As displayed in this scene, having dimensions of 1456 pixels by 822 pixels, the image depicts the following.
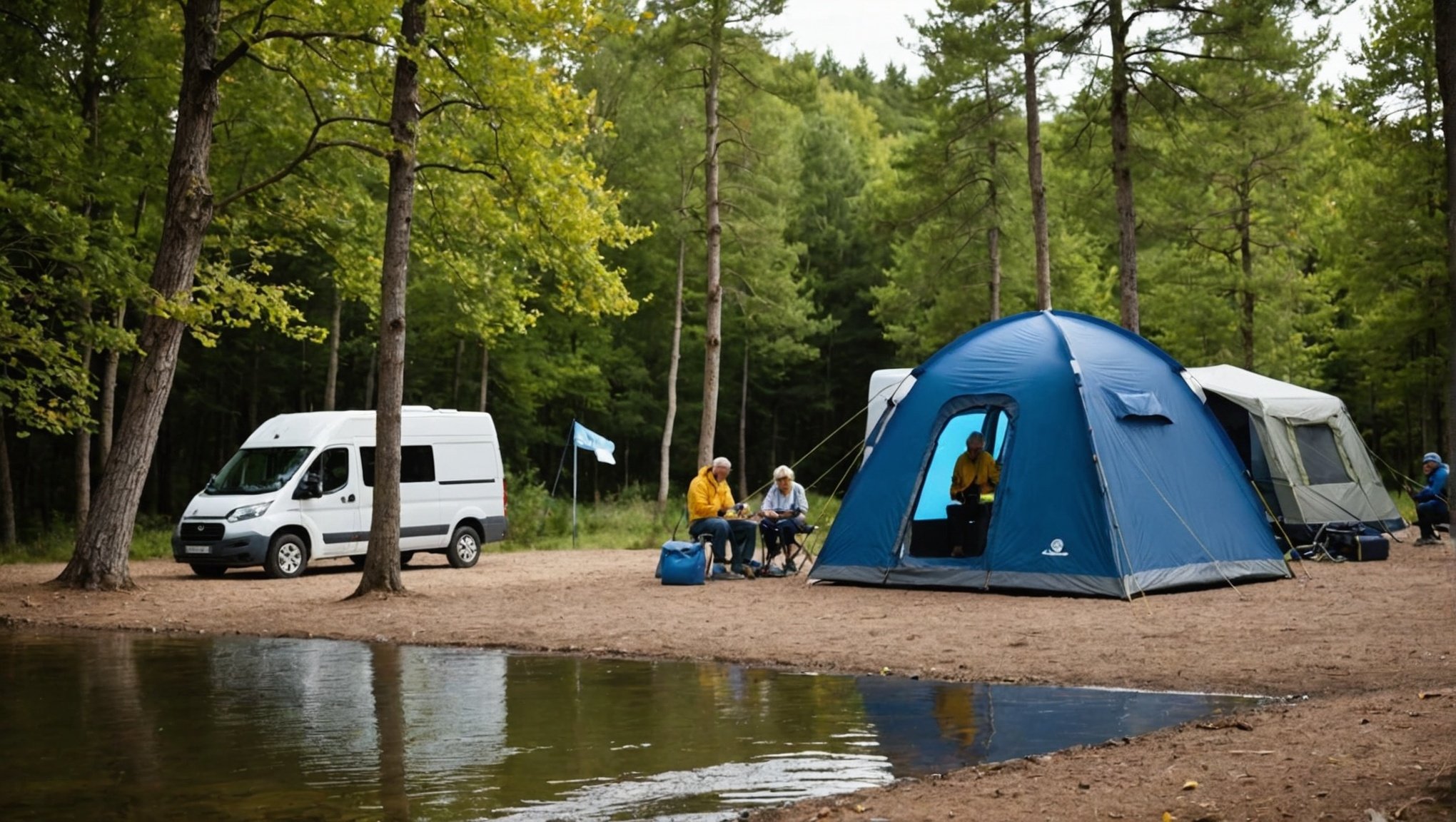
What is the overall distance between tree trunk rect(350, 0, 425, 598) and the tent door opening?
5.59 metres

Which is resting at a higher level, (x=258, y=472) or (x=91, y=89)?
(x=91, y=89)

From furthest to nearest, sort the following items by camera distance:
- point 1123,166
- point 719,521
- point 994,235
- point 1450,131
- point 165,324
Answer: point 994,235
point 1123,166
point 719,521
point 165,324
point 1450,131

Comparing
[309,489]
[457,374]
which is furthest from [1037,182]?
[457,374]

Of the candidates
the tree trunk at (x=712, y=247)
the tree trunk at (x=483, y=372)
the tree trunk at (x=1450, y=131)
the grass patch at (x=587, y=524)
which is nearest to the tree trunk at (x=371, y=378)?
the tree trunk at (x=483, y=372)

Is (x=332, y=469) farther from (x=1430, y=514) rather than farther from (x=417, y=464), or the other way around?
(x=1430, y=514)

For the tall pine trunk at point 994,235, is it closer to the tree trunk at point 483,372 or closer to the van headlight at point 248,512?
the tree trunk at point 483,372

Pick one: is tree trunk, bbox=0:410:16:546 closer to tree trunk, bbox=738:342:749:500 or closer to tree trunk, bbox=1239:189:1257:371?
tree trunk, bbox=738:342:749:500

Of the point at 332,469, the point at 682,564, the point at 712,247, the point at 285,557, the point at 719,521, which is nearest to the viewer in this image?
the point at 682,564

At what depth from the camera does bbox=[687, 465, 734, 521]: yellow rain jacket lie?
54.9 ft

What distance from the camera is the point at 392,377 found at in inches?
582

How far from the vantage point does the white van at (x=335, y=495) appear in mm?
17859

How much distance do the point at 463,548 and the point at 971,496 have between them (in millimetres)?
8279

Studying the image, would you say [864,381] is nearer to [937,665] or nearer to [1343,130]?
[1343,130]

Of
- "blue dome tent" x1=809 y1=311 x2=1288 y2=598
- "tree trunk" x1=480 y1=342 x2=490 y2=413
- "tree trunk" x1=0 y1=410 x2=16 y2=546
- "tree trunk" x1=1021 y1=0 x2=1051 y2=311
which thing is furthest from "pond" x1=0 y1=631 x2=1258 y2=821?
"tree trunk" x1=480 y1=342 x2=490 y2=413
